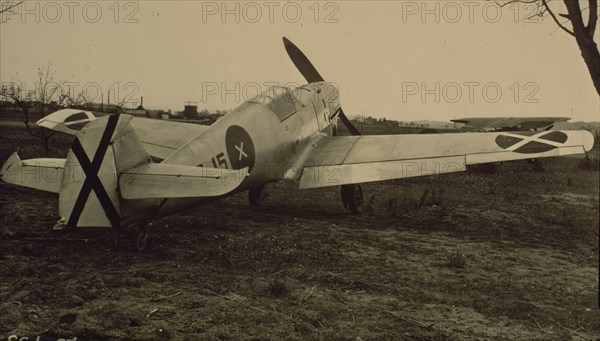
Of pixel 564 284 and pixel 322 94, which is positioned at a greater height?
pixel 322 94

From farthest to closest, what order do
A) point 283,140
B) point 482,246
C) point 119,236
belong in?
point 283,140
point 482,246
point 119,236

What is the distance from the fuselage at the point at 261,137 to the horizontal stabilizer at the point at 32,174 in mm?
1239

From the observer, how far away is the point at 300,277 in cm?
505

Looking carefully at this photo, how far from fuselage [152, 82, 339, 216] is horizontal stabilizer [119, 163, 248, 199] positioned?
51 centimetres

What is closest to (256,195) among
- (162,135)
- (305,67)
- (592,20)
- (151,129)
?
(162,135)

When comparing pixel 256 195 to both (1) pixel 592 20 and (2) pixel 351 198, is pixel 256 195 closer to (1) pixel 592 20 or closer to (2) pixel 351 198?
(2) pixel 351 198

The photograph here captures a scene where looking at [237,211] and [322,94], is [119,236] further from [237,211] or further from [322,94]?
[322,94]

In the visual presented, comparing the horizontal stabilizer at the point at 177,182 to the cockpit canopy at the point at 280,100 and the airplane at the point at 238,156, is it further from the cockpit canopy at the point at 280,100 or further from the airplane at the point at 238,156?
the cockpit canopy at the point at 280,100

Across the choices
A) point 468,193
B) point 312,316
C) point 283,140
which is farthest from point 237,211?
point 468,193

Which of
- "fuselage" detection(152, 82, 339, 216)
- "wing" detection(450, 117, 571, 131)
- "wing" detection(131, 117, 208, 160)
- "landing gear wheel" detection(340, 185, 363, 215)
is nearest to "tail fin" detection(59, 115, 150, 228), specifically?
"fuselage" detection(152, 82, 339, 216)

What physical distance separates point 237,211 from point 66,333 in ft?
18.0

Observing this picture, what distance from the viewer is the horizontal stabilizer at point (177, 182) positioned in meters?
4.96

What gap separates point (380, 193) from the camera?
12062 mm

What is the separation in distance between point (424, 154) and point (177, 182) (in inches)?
191
